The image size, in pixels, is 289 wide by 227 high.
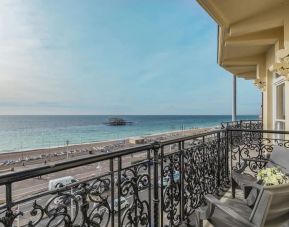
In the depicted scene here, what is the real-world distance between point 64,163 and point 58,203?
0.21m

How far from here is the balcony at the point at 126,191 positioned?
1139mm

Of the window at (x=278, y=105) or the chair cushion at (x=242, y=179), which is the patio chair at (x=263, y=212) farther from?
the window at (x=278, y=105)

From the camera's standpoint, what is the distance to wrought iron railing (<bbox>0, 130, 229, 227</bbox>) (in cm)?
113

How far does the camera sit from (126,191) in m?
1.86

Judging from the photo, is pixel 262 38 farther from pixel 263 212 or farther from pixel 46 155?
pixel 46 155

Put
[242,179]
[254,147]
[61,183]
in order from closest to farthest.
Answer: [61,183] → [242,179] → [254,147]

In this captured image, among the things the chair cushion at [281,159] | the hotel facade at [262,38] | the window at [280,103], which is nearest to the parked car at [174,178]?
the chair cushion at [281,159]

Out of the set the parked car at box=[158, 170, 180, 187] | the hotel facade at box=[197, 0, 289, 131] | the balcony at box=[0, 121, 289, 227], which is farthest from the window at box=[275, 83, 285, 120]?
the parked car at box=[158, 170, 180, 187]

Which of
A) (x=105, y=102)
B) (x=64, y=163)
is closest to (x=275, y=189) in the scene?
(x=64, y=163)

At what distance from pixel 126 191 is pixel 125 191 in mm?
→ 15

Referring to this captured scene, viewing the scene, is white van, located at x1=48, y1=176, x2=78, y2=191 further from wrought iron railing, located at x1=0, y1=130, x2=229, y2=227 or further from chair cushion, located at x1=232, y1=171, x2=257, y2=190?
chair cushion, located at x1=232, y1=171, x2=257, y2=190

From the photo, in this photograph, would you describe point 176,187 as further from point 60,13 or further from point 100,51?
point 100,51

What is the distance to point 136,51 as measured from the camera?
40000mm

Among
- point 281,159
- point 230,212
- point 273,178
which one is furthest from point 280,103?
point 230,212
